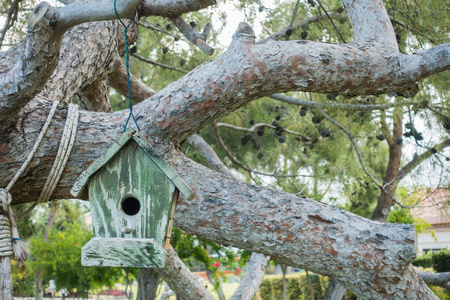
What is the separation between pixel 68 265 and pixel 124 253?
629cm

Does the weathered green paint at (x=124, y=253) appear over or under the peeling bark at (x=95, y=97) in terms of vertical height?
under

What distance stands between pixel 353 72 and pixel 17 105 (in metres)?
1.26

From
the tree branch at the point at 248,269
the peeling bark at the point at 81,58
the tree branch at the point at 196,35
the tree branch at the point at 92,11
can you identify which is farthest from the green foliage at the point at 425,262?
the tree branch at the point at 92,11

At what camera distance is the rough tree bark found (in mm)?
1635

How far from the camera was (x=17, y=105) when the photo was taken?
1.49 metres

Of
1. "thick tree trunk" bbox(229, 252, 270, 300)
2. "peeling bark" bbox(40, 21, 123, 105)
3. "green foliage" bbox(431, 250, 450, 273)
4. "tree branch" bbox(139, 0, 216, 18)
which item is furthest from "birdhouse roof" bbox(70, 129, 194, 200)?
"green foliage" bbox(431, 250, 450, 273)

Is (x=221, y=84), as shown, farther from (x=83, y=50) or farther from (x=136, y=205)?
(x=83, y=50)

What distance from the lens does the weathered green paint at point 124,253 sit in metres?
1.25

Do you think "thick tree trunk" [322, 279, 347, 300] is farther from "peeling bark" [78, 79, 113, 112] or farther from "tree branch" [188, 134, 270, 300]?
"peeling bark" [78, 79, 113, 112]

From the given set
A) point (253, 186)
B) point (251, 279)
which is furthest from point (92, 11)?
point (251, 279)

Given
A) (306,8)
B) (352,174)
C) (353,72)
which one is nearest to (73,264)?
(352,174)

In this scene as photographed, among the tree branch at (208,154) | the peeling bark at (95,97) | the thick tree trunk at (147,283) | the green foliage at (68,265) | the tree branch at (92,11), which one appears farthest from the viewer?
the green foliage at (68,265)

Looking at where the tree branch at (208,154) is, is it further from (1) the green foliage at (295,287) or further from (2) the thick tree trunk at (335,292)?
(1) the green foliage at (295,287)

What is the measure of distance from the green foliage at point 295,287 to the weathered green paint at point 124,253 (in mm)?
8713
